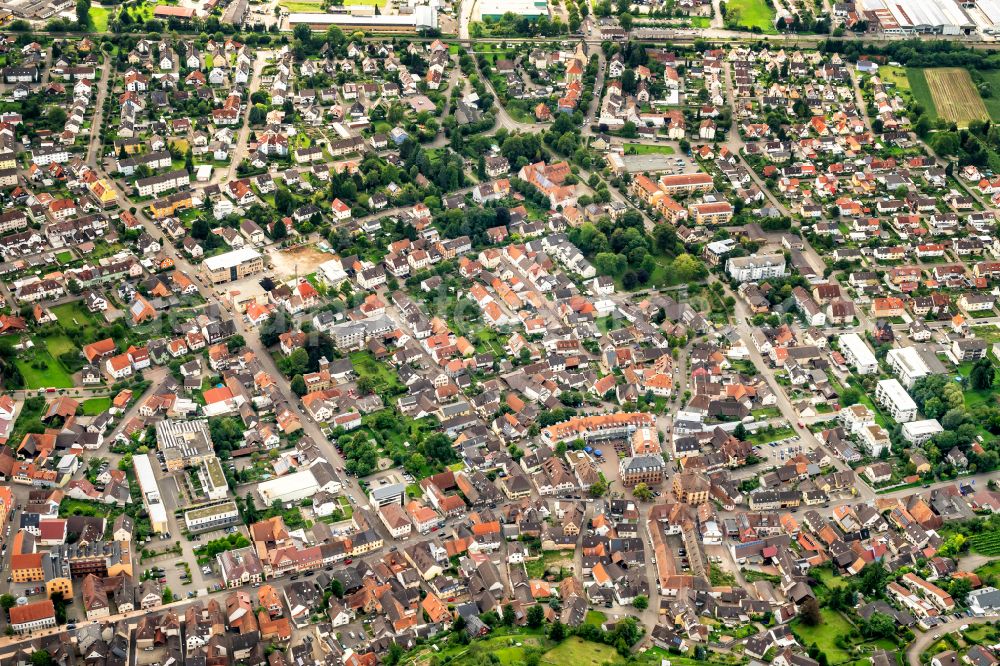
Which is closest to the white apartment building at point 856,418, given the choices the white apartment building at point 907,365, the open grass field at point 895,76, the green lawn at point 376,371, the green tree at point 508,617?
the white apartment building at point 907,365

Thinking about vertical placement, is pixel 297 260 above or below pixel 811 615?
Result: above

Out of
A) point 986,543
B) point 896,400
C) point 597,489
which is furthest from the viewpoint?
point 896,400

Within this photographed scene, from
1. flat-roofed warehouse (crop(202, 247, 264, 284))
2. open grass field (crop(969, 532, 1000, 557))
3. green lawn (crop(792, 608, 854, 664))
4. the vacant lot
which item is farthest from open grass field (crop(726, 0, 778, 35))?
green lawn (crop(792, 608, 854, 664))

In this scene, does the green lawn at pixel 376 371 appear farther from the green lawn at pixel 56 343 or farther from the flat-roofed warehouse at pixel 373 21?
the flat-roofed warehouse at pixel 373 21

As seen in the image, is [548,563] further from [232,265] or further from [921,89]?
[921,89]

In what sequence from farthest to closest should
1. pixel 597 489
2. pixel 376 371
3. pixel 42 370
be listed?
pixel 376 371 → pixel 42 370 → pixel 597 489

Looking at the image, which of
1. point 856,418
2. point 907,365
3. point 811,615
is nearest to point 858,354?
point 907,365

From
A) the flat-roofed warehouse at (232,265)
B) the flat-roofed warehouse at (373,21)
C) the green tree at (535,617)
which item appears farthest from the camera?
the flat-roofed warehouse at (373,21)

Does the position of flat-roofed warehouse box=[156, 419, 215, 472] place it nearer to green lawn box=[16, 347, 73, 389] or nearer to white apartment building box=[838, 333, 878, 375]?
green lawn box=[16, 347, 73, 389]
